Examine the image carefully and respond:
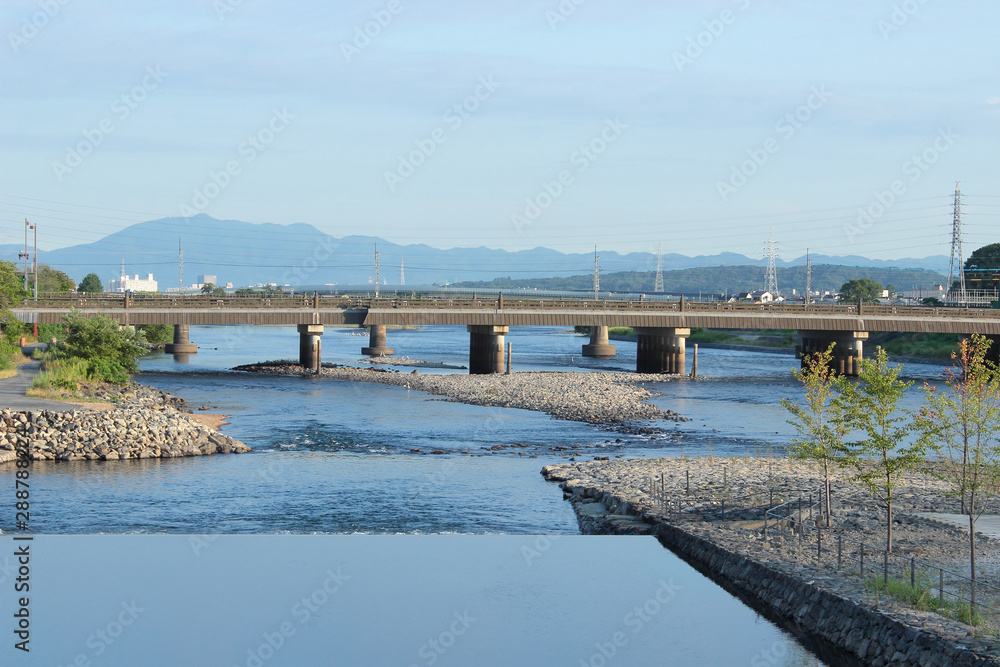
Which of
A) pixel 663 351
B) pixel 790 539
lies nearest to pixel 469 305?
pixel 663 351

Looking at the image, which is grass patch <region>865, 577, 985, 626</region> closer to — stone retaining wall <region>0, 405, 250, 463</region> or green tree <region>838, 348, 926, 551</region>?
green tree <region>838, 348, 926, 551</region>

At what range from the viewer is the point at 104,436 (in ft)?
158

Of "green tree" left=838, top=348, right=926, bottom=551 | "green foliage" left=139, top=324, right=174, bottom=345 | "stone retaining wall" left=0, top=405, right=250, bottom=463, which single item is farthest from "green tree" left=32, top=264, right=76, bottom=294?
"green tree" left=838, top=348, right=926, bottom=551

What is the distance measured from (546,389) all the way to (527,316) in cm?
2272

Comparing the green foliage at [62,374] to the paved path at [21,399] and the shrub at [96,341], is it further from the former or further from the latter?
the shrub at [96,341]

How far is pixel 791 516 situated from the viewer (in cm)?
3247

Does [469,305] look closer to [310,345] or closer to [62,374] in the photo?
[310,345]

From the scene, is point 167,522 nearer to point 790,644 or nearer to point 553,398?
point 790,644

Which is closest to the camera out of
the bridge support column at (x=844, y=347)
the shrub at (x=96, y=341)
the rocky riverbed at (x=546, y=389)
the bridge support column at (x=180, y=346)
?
the rocky riverbed at (x=546, y=389)

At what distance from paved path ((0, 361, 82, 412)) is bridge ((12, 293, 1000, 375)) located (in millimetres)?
31382

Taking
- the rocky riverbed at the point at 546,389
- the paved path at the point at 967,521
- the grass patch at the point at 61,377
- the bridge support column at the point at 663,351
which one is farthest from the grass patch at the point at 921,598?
the bridge support column at the point at 663,351

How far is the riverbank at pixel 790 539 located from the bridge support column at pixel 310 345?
58953 millimetres

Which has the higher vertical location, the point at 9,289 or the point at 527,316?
the point at 9,289

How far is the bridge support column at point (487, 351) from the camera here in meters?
101
